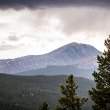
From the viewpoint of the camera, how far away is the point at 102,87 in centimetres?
2659

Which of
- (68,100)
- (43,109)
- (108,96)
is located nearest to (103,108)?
(108,96)

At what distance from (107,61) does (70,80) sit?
3.52 meters

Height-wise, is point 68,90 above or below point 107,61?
below

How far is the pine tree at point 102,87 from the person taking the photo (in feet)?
85.8

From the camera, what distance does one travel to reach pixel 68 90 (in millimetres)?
26922

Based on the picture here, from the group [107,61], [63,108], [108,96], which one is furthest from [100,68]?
[63,108]

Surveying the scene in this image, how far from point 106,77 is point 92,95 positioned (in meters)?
2.03

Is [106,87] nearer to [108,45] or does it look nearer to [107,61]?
[107,61]

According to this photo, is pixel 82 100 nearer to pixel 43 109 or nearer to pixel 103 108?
pixel 103 108

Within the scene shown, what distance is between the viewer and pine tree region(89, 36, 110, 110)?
26156 millimetres

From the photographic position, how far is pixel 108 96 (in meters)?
26.1

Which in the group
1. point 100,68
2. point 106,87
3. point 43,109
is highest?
point 100,68

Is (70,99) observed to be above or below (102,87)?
below

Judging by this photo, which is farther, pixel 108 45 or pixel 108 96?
pixel 108 45
